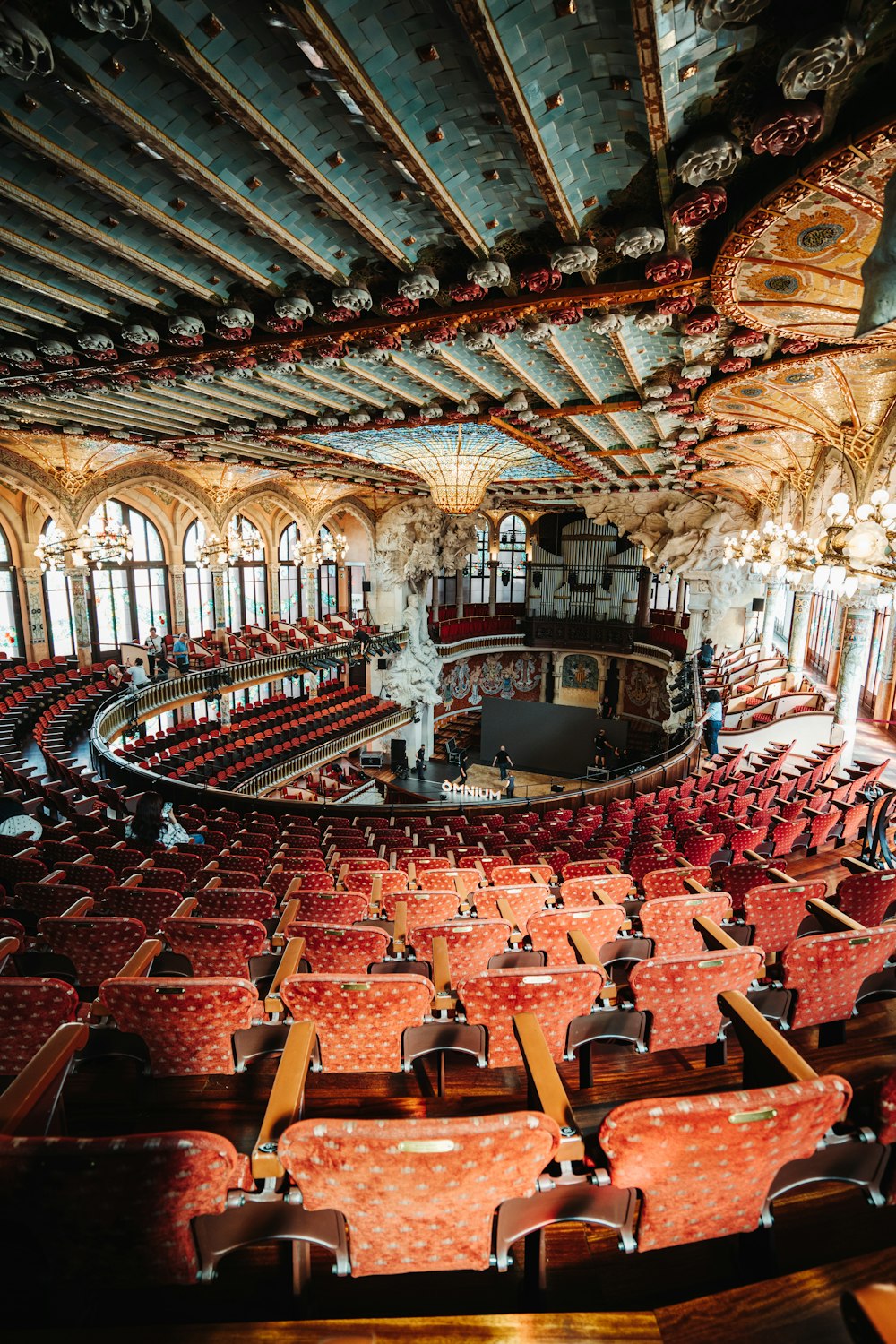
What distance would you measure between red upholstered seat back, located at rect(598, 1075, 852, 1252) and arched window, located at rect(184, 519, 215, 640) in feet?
73.8

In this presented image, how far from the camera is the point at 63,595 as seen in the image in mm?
18562

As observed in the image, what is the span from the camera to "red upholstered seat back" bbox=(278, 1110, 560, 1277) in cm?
165

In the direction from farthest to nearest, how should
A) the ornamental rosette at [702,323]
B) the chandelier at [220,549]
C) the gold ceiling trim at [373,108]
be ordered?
the chandelier at [220,549], the ornamental rosette at [702,323], the gold ceiling trim at [373,108]

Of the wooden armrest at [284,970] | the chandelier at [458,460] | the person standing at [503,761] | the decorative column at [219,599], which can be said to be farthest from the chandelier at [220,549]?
the wooden armrest at [284,970]

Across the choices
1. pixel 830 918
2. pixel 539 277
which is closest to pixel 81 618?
pixel 539 277

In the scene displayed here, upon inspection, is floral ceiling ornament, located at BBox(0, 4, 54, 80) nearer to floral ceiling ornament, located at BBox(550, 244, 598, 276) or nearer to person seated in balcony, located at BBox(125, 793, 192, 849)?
floral ceiling ornament, located at BBox(550, 244, 598, 276)

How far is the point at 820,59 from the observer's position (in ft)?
7.35

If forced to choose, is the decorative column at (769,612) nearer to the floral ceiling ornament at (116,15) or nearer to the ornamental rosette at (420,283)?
the ornamental rosette at (420,283)

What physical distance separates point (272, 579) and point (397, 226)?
22.4m

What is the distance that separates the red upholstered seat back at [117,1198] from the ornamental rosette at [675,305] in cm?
544

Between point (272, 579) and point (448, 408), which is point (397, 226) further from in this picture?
point (272, 579)


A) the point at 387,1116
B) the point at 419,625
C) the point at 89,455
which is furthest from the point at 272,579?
the point at 387,1116

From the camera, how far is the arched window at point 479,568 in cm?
2878

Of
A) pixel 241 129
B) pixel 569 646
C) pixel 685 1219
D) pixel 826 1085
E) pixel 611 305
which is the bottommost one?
pixel 569 646
